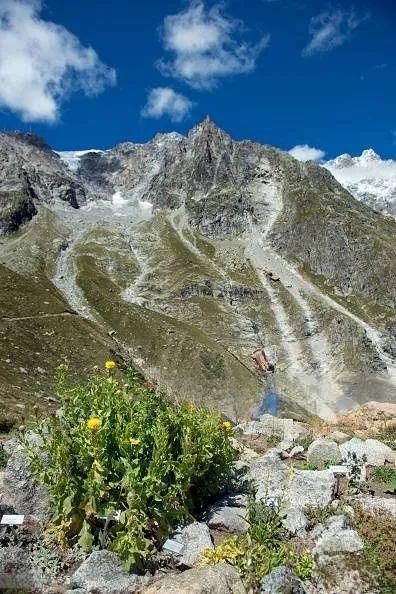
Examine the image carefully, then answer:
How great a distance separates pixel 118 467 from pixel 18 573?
242 cm

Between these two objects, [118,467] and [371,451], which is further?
[371,451]

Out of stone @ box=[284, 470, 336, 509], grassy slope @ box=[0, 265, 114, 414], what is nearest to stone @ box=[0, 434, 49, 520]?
stone @ box=[284, 470, 336, 509]

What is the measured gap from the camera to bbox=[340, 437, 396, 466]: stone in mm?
15742

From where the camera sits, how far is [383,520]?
10984 millimetres

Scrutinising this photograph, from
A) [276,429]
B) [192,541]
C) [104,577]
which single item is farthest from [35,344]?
[104,577]

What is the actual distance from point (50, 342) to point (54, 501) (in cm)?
7099

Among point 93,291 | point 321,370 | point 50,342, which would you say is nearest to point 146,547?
point 50,342

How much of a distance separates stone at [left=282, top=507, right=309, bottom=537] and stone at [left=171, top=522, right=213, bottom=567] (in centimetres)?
157

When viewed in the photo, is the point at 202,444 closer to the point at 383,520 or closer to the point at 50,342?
the point at 383,520

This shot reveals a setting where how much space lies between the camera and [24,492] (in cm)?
1120

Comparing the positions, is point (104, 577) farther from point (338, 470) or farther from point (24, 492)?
point (338, 470)

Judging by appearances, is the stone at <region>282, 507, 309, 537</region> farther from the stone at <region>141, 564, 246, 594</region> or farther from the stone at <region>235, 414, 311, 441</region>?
the stone at <region>235, 414, 311, 441</region>

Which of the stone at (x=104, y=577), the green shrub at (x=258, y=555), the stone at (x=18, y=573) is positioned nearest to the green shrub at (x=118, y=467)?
the stone at (x=104, y=577)

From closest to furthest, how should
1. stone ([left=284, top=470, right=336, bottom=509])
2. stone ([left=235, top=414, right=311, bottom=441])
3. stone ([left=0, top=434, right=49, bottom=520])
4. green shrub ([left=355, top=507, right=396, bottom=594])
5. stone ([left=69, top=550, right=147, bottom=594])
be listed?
stone ([left=69, top=550, right=147, bottom=594]) → green shrub ([left=355, top=507, right=396, bottom=594]) → stone ([left=0, top=434, right=49, bottom=520]) → stone ([left=284, top=470, right=336, bottom=509]) → stone ([left=235, top=414, right=311, bottom=441])
